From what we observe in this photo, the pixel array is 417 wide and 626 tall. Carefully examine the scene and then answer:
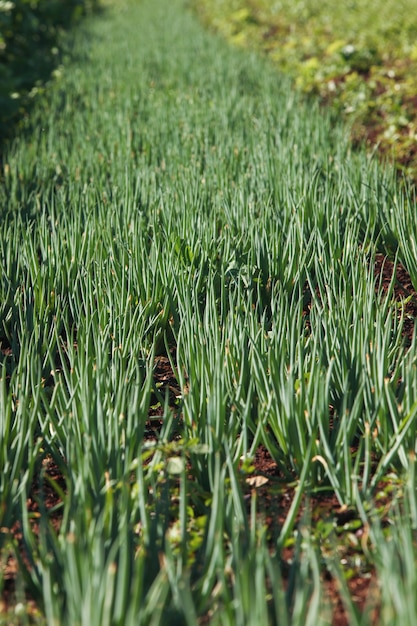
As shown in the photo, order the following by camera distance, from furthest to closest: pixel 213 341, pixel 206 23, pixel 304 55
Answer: pixel 206 23, pixel 304 55, pixel 213 341

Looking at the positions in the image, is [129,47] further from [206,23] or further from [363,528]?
[363,528]

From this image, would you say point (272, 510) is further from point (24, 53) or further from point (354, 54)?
point (24, 53)

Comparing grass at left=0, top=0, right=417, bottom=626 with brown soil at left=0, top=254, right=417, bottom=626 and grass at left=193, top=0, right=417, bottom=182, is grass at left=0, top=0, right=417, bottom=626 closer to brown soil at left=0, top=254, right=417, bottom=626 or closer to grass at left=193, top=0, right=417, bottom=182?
brown soil at left=0, top=254, right=417, bottom=626

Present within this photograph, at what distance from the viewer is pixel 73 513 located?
1.26m

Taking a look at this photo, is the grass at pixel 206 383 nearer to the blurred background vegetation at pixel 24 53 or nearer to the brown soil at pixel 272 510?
the brown soil at pixel 272 510

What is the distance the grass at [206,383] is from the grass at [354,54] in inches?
29.6

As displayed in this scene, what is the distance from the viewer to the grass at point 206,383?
1.15m

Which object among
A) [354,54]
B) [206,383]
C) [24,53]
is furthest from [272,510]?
[24,53]

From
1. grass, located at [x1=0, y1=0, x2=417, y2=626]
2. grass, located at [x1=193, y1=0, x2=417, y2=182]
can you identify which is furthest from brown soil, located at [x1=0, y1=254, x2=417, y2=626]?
grass, located at [x1=193, y1=0, x2=417, y2=182]

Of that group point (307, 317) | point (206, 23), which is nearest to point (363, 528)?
point (307, 317)

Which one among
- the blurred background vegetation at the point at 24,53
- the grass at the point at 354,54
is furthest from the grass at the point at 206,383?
the blurred background vegetation at the point at 24,53

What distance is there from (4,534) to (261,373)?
65 centimetres

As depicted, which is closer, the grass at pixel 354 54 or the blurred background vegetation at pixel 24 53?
the grass at pixel 354 54

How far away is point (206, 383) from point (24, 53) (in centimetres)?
704
